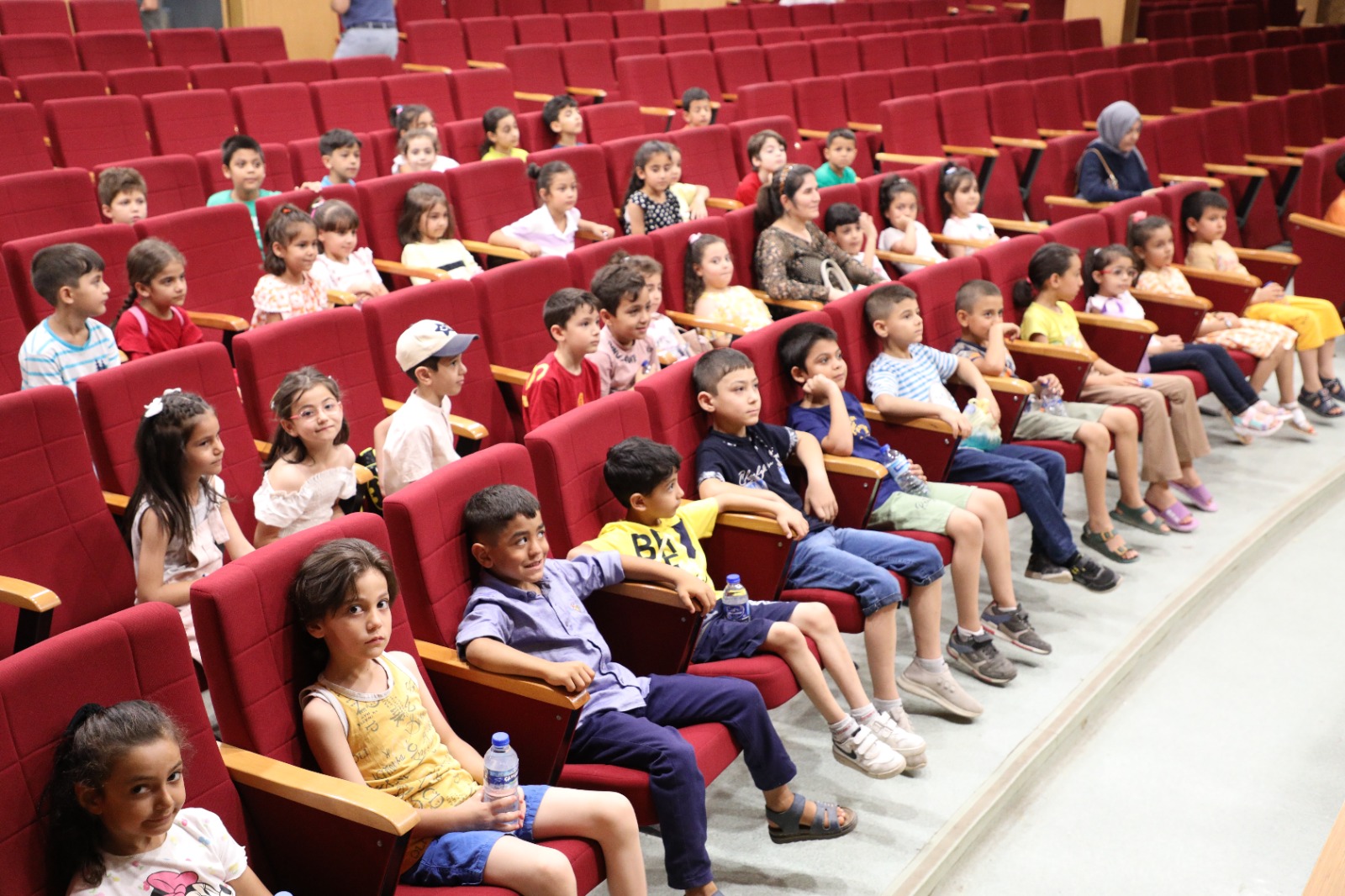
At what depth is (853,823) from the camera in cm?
164

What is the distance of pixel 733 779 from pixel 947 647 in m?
0.52

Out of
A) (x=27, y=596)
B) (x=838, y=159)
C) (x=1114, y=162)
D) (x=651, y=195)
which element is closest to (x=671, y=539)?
(x=27, y=596)

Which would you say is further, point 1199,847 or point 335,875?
point 1199,847

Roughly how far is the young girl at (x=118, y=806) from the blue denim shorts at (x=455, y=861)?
219mm

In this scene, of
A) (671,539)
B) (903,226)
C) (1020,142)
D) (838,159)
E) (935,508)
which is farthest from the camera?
(1020,142)

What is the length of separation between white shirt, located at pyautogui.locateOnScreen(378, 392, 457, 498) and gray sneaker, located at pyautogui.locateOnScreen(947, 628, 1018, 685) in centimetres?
88

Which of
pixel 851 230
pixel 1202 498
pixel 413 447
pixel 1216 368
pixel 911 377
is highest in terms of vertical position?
pixel 851 230

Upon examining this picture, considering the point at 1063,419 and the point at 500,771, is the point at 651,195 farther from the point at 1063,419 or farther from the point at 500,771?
the point at 500,771

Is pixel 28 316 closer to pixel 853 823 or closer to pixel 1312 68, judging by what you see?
pixel 853 823

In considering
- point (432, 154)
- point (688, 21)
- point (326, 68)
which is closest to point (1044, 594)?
point (432, 154)

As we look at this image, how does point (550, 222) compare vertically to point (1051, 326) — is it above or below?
above

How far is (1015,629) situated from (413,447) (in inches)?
41.8

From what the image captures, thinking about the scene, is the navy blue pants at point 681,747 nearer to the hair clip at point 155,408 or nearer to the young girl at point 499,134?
the hair clip at point 155,408

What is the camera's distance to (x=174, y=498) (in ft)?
5.10
